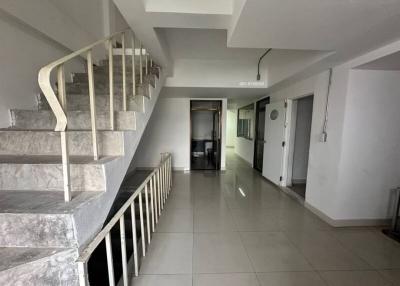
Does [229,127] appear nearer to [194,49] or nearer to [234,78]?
[234,78]

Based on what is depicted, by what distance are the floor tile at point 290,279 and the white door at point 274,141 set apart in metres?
2.48

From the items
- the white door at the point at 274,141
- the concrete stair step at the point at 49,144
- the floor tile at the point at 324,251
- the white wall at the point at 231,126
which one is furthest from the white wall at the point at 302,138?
the white wall at the point at 231,126

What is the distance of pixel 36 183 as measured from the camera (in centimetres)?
125

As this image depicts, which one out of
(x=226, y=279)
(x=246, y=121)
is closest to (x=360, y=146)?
(x=226, y=279)

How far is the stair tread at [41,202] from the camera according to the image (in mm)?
967

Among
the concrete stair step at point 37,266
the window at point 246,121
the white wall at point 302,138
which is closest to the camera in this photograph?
the concrete stair step at point 37,266

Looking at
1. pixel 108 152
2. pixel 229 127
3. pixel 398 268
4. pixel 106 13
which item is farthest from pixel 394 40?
pixel 229 127

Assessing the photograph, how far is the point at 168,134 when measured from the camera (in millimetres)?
5242

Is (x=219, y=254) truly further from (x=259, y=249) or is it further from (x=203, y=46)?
(x=203, y=46)

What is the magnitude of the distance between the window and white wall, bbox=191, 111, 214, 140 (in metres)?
1.23

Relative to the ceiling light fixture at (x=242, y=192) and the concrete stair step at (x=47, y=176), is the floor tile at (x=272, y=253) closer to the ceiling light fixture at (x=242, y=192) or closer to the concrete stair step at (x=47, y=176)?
the ceiling light fixture at (x=242, y=192)

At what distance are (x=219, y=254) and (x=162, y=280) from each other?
612 millimetres

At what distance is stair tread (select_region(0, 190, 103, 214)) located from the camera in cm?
97

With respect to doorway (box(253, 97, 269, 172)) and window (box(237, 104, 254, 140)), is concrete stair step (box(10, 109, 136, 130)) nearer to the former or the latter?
doorway (box(253, 97, 269, 172))
